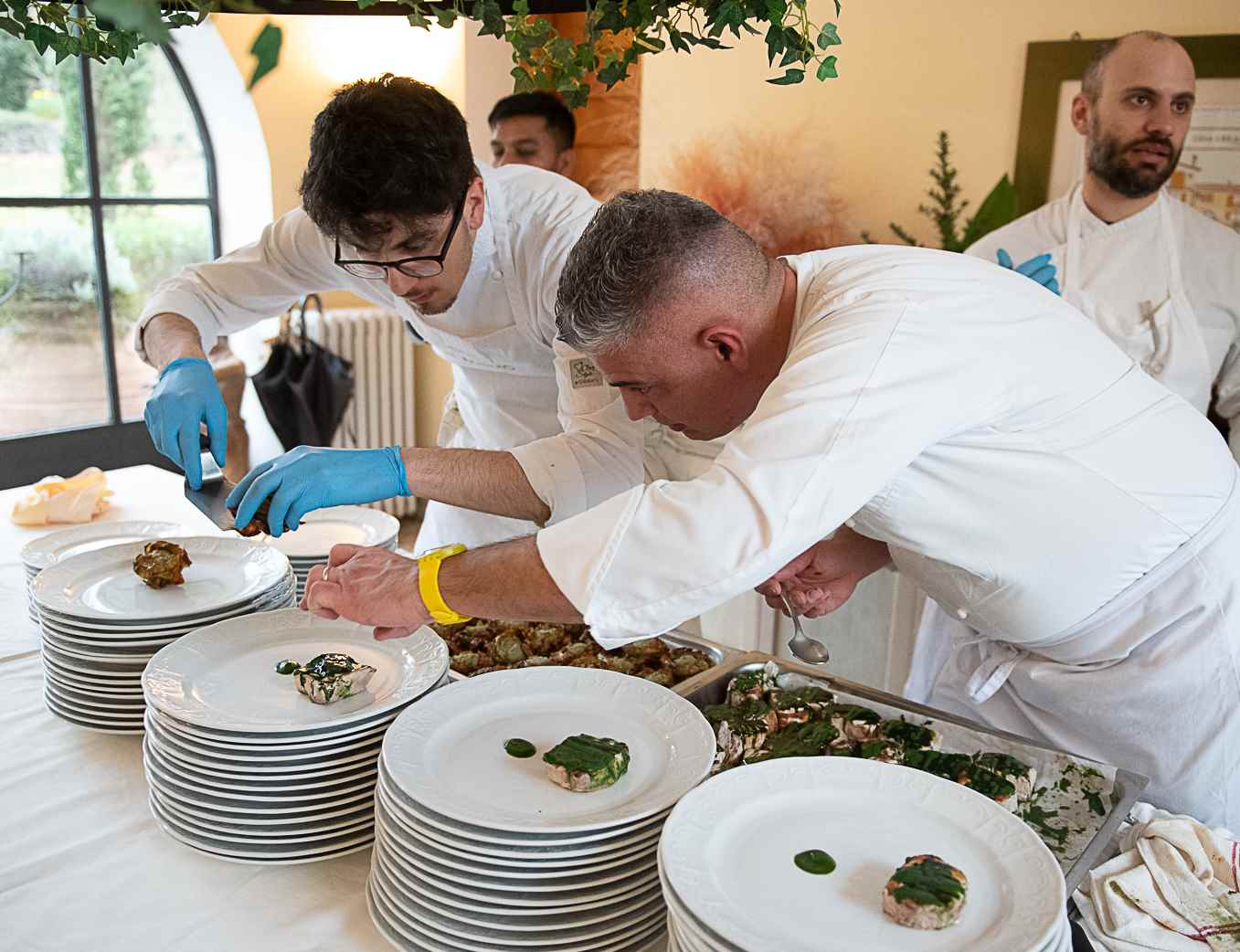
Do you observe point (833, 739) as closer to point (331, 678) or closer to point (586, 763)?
point (586, 763)

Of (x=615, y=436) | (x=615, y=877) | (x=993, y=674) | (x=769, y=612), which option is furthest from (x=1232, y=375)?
(x=615, y=877)

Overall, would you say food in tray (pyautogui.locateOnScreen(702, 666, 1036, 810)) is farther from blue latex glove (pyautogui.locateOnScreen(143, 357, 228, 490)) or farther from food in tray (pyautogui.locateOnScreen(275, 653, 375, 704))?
blue latex glove (pyautogui.locateOnScreen(143, 357, 228, 490))

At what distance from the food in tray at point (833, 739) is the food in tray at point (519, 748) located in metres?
0.18

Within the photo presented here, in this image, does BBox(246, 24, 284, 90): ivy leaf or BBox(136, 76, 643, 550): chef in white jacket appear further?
BBox(136, 76, 643, 550): chef in white jacket

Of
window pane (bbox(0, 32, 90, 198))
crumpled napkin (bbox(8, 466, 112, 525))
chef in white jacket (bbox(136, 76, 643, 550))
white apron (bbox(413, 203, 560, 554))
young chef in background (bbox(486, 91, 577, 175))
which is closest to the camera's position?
chef in white jacket (bbox(136, 76, 643, 550))

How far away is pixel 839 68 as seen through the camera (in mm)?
2979

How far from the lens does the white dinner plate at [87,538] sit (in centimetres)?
153

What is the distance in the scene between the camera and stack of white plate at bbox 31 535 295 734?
1.17m

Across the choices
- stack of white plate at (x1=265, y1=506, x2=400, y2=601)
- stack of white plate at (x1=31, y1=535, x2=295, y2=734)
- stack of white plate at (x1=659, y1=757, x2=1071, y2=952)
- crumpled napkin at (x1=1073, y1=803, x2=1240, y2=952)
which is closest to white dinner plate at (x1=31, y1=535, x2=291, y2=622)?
stack of white plate at (x1=31, y1=535, x2=295, y2=734)

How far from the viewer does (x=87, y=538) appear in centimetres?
163

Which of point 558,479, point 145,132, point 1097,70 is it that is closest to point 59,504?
point 558,479

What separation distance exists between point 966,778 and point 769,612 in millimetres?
1560

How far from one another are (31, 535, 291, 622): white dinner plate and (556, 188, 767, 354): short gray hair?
563 millimetres

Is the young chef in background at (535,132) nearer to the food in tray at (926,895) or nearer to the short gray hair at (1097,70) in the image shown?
the short gray hair at (1097,70)
